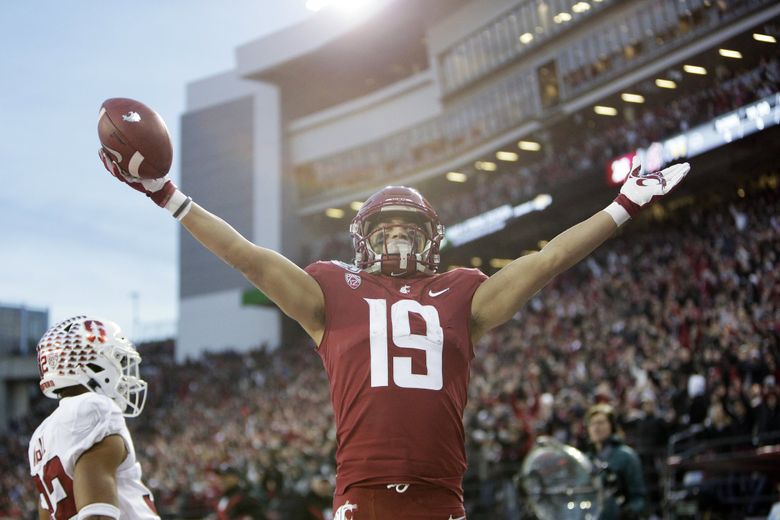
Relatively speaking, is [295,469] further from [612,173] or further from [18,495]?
[18,495]

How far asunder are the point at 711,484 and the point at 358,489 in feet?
22.9

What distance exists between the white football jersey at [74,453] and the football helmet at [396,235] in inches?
44.2

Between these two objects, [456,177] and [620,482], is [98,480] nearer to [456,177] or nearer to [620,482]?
[620,482]

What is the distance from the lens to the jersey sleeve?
308 centimetres

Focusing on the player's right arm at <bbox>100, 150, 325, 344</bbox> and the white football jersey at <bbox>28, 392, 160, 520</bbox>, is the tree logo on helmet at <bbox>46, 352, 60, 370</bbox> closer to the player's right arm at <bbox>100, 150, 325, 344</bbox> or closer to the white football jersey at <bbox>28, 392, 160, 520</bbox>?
the white football jersey at <bbox>28, 392, 160, 520</bbox>

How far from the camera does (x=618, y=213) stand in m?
2.93

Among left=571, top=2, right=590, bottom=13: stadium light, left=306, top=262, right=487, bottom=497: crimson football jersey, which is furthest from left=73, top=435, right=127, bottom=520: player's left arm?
left=571, top=2, right=590, bottom=13: stadium light

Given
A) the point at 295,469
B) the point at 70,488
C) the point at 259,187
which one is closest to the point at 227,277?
the point at 259,187

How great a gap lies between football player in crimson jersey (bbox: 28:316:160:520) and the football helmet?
1.12m

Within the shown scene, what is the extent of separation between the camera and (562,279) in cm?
2331

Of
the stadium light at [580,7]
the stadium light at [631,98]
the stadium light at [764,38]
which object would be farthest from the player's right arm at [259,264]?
the stadium light at [580,7]

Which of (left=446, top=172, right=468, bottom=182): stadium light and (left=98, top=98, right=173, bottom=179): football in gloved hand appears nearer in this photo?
(left=98, top=98, right=173, bottom=179): football in gloved hand

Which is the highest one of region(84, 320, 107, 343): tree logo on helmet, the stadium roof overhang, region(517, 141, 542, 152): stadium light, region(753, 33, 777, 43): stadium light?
the stadium roof overhang

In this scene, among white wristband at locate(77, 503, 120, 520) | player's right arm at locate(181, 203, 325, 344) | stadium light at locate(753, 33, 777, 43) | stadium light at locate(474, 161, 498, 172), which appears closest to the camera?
player's right arm at locate(181, 203, 325, 344)
